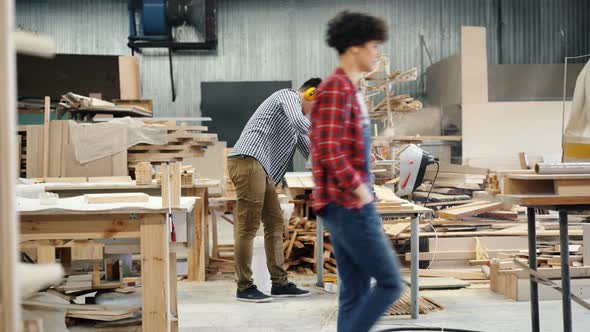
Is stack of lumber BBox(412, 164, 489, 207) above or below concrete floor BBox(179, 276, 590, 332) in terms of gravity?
above

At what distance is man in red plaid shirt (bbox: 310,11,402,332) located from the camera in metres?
2.68

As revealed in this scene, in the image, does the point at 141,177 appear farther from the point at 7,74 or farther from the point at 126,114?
the point at 7,74

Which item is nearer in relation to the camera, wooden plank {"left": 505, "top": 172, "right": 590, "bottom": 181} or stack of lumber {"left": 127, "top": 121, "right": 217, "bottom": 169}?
wooden plank {"left": 505, "top": 172, "right": 590, "bottom": 181}

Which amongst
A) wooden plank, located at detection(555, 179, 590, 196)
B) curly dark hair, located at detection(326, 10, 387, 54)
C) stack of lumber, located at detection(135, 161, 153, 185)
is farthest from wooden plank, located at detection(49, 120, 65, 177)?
wooden plank, located at detection(555, 179, 590, 196)

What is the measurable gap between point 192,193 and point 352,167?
3.75 meters

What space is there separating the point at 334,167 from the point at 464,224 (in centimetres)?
476

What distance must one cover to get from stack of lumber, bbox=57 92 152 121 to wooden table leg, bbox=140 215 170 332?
14.2ft

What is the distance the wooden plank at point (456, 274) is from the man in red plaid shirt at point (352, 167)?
3.22 metres

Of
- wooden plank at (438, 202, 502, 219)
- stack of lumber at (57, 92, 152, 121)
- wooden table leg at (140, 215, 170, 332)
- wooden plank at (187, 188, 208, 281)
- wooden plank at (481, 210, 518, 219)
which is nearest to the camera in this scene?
wooden table leg at (140, 215, 170, 332)

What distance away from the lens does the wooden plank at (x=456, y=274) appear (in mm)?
5852

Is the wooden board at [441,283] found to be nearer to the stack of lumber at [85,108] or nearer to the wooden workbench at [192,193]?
the wooden workbench at [192,193]

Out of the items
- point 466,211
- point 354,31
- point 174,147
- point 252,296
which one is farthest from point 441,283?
point 354,31

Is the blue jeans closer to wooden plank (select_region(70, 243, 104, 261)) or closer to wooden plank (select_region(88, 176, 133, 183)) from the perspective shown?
wooden plank (select_region(88, 176, 133, 183))

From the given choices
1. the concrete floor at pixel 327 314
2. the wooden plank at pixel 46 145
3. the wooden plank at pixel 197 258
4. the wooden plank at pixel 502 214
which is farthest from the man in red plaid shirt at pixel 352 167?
the wooden plank at pixel 502 214
